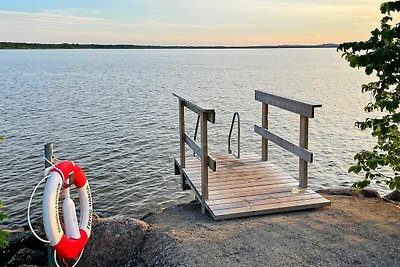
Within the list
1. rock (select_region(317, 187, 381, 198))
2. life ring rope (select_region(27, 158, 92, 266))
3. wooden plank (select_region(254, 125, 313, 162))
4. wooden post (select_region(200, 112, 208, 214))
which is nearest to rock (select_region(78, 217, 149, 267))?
life ring rope (select_region(27, 158, 92, 266))

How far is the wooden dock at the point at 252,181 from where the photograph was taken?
564 centimetres

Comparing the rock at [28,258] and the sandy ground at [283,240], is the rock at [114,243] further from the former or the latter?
the rock at [28,258]

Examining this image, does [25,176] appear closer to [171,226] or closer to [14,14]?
[171,226]

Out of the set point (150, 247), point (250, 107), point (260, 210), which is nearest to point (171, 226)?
point (150, 247)

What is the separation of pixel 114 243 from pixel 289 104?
306 centimetres

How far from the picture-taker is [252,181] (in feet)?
21.8

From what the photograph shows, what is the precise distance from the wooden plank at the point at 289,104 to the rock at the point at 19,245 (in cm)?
378

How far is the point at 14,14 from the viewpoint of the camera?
177 feet

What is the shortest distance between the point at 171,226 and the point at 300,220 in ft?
5.21

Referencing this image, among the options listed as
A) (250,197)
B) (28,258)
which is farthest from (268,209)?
(28,258)

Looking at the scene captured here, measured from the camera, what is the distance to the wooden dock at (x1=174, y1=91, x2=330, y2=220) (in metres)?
5.64

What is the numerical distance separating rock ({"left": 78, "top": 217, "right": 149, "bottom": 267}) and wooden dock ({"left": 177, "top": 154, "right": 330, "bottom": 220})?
3.27 feet

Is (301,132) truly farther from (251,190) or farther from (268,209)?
(268,209)

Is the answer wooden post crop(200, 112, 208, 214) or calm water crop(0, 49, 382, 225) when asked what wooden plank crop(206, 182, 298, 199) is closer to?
wooden post crop(200, 112, 208, 214)
